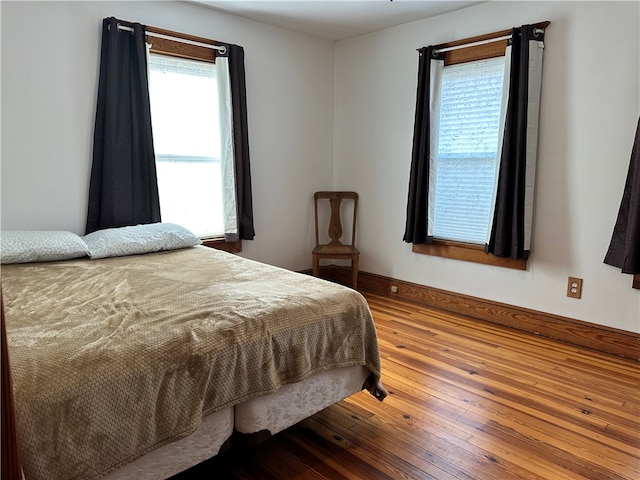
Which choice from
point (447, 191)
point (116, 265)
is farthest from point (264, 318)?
point (447, 191)

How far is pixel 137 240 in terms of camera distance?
2.86 meters

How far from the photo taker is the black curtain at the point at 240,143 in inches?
145

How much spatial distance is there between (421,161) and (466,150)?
36 centimetres

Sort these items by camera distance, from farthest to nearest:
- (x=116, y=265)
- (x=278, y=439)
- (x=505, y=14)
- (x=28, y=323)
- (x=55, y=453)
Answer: (x=505, y=14)
(x=116, y=265)
(x=278, y=439)
(x=28, y=323)
(x=55, y=453)

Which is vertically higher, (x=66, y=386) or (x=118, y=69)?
(x=118, y=69)

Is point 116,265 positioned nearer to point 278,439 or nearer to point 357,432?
point 278,439

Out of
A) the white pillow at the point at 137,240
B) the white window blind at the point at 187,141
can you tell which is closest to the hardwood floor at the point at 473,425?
the white pillow at the point at 137,240

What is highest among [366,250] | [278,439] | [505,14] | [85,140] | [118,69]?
[505,14]

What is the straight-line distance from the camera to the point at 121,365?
1328mm

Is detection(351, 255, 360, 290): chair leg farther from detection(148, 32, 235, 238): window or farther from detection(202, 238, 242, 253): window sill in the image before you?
detection(148, 32, 235, 238): window

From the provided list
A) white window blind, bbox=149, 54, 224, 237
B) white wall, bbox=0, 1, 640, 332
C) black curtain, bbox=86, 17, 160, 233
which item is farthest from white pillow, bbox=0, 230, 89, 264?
white window blind, bbox=149, 54, 224, 237

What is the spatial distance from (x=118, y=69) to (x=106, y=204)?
0.93m

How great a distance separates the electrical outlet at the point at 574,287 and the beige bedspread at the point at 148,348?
1.78 meters

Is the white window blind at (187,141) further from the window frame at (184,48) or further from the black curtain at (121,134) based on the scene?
the black curtain at (121,134)
